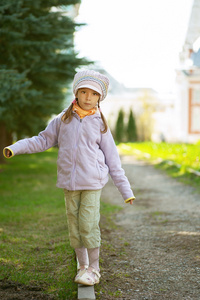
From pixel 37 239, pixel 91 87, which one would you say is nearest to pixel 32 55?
pixel 37 239

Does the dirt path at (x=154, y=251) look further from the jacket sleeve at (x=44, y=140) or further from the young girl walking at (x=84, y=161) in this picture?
the jacket sleeve at (x=44, y=140)

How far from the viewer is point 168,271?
3.58 metres

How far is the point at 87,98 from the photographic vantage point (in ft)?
10.0

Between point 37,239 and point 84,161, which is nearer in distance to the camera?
point 84,161

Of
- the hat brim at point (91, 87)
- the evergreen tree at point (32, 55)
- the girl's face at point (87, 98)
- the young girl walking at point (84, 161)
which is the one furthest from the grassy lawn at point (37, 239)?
the evergreen tree at point (32, 55)

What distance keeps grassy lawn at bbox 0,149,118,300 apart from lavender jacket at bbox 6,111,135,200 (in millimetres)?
828

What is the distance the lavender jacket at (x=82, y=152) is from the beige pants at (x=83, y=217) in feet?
0.29

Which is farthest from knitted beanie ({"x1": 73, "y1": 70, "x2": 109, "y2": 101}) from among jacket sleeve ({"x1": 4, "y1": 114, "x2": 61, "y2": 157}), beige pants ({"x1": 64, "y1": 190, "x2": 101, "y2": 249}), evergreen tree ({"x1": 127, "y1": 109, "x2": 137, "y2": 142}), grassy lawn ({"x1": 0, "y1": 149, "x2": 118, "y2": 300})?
evergreen tree ({"x1": 127, "y1": 109, "x2": 137, "y2": 142})

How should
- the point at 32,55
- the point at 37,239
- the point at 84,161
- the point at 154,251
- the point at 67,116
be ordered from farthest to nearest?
1. the point at 32,55
2. the point at 37,239
3. the point at 154,251
4. the point at 67,116
5. the point at 84,161

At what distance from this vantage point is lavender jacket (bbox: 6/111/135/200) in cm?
296

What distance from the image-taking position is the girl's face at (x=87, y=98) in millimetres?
3057

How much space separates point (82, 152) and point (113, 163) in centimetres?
30

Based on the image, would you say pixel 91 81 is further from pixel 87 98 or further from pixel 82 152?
pixel 82 152

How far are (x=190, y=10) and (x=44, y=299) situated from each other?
72.4 feet
